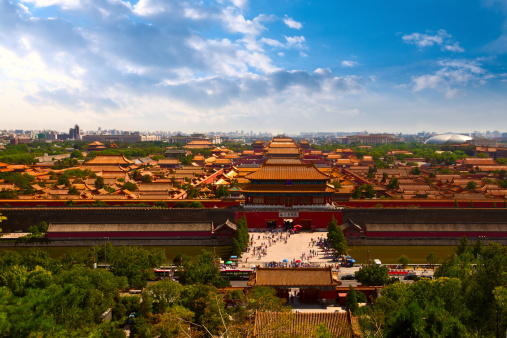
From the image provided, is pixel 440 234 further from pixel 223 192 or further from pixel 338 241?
pixel 223 192

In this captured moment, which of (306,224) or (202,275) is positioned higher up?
(202,275)

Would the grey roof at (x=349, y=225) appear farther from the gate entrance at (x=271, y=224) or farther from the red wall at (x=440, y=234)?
the gate entrance at (x=271, y=224)

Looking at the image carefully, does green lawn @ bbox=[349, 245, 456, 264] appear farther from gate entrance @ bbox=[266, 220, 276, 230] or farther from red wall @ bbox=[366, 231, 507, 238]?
gate entrance @ bbox=[266, 220, 276, 230]

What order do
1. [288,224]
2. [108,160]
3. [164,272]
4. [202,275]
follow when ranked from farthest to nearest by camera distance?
1. [108,160]
2. [288,224]
3. [164,272]
4. [202,275]

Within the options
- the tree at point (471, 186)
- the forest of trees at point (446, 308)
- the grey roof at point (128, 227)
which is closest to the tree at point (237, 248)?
the grey roof at point (128, 227)

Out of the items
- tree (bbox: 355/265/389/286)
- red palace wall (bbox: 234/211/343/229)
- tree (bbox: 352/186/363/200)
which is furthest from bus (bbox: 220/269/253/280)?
tree (bbox: 352/186/363/200)

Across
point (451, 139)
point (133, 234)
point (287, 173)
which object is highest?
point (451, 139)

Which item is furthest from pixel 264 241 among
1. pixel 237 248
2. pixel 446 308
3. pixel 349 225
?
pixel 446 308

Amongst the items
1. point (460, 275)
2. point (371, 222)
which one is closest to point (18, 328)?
point (460, 275)
